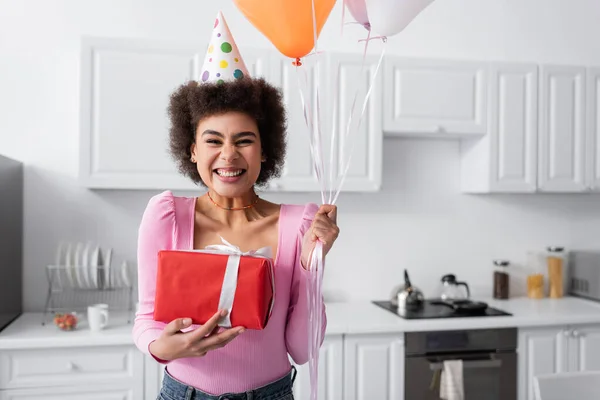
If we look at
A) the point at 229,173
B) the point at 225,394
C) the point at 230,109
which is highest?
the point at 230,109

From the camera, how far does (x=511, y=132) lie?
2.84 meters

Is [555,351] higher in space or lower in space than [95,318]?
lower

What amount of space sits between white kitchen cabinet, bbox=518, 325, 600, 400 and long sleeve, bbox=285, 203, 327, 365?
172cm

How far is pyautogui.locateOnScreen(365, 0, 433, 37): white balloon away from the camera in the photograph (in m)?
1.22

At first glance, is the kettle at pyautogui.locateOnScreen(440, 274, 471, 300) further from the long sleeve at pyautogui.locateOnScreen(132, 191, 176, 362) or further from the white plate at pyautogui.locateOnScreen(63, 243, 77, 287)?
the long sleeve at pyautogui.locateOnScreen(132, 191, 176, 362)

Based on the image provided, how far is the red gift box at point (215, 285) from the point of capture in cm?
104

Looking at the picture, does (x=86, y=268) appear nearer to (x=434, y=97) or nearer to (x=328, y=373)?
(x=328, y=373)

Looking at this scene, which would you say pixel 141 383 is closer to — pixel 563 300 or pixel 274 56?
pixel 274 56

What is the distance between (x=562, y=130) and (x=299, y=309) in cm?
224

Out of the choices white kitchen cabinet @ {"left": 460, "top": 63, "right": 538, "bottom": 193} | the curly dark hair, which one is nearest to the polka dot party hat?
the curly dark hair

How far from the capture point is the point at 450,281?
2.85 m

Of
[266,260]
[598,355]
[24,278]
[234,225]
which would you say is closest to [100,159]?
[24,278]

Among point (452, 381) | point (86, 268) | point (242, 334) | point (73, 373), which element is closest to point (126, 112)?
point (86, 268)

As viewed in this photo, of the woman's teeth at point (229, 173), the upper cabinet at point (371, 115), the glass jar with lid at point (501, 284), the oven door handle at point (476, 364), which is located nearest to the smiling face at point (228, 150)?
the woman's teeth at point (229, 173)
